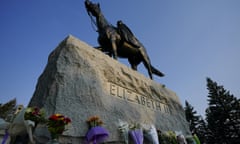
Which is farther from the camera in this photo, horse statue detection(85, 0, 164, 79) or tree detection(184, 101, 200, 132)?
tree detection(184, 101, 200, 132)

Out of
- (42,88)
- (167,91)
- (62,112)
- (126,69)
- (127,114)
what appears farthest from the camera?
(167,91)

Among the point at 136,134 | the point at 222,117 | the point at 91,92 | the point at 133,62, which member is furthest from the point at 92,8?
the point at 222,117

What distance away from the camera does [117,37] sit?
192 inches

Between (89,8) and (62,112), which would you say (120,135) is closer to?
(62,112)

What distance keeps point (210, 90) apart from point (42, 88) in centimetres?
1989

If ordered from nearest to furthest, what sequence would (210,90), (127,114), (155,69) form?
1. (127,114)
2. (155,69)
3. (210,90)

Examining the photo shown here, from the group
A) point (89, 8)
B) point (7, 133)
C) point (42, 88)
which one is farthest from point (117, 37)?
point (7, 133)

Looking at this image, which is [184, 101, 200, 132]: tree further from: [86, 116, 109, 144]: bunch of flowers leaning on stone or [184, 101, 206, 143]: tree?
[86, 116, 109, 144]: bunch of flowers leaning on stone

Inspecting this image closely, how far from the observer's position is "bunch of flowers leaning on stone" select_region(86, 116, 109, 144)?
7.00 ft

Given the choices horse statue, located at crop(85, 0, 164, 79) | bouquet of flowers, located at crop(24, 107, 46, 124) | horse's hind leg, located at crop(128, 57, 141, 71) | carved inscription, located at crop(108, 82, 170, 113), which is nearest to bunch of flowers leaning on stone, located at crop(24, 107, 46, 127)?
bouquet of flowers, located at crop(24, 107, 46, 124)

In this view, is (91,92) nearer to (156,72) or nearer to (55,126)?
(55,126)

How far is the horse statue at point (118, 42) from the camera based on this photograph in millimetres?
4634

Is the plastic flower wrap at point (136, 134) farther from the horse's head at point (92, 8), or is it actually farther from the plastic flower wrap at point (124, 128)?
Result: the horse's head at point (92, 8)

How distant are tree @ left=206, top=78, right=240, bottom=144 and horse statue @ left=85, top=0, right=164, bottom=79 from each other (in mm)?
13754
